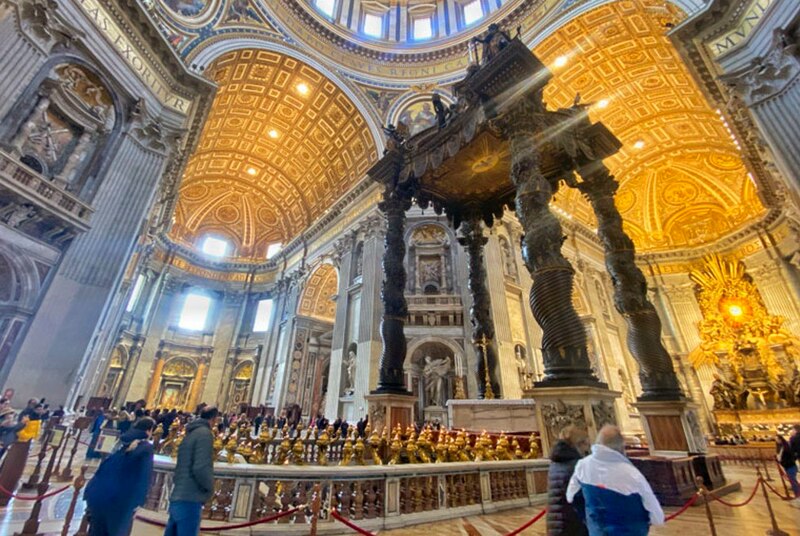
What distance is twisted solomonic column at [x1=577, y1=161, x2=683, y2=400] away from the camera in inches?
190

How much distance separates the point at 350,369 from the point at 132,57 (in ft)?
39.0

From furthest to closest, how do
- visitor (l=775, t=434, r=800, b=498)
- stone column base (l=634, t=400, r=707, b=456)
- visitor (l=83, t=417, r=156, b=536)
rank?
visitor (l=775, t=434, r=800, b=498) → stone column base (l=634, t=400, r=707, b=456) → visitor (l=83, t=417, r=156, b=536)

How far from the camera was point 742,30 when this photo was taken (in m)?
7.84

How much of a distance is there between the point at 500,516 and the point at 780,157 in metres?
8.59

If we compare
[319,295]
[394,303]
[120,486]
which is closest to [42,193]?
[394,303]

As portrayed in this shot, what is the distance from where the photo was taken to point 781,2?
671cm

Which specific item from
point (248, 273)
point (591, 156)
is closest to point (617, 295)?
point (591, 156)

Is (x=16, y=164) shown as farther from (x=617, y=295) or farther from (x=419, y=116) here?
(x=419, y=116)

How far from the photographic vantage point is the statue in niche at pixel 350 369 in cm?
1340

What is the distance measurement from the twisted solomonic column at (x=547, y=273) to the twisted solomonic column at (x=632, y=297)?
178 centimetres

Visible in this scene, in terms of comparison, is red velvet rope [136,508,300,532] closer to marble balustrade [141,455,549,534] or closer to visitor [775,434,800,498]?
marble balustrade [141,455,549,534]

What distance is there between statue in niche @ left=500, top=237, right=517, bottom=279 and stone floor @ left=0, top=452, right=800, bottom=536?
11.4 meters

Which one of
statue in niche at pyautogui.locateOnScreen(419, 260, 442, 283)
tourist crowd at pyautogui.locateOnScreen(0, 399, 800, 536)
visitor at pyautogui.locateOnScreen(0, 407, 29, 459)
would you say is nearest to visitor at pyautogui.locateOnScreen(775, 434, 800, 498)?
tourist crowd at pyautogui.locateOnScreen(0, 399, 800, 536)

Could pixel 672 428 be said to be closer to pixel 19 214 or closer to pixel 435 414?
pixel 435 414
